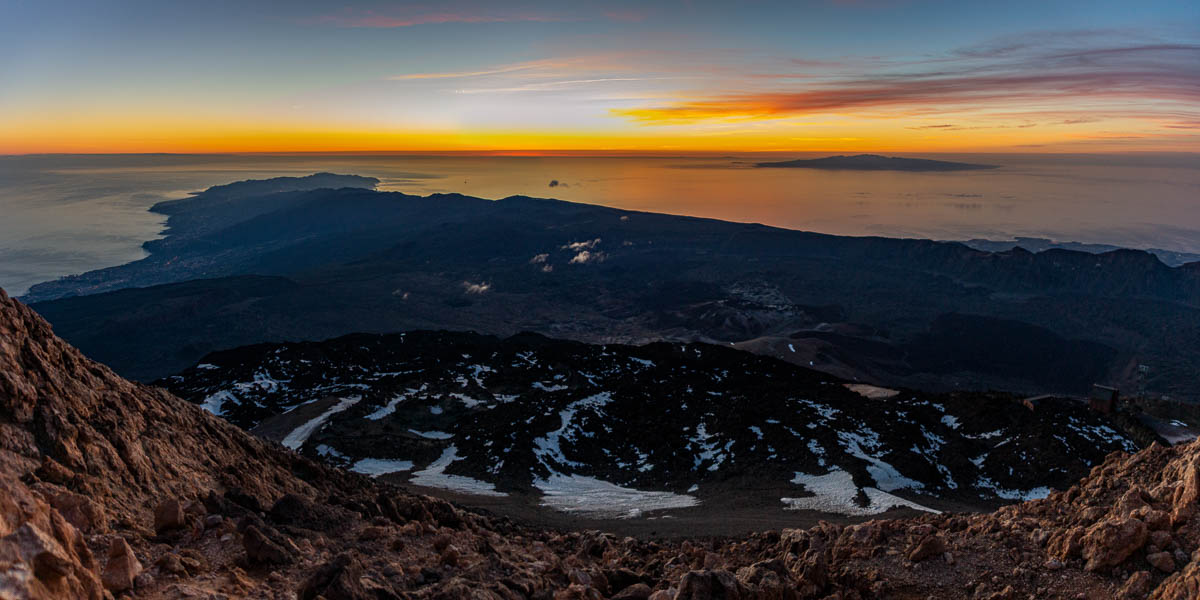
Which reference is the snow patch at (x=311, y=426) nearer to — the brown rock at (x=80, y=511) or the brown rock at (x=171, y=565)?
the brown rock at (x=80, y=511)

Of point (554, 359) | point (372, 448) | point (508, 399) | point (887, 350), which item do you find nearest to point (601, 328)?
point (887, 350)

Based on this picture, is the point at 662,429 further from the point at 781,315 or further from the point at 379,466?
the point at 781,315

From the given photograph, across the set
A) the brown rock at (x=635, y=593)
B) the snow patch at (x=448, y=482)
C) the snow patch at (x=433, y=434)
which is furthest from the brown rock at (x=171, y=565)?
the snow patch at (x=433, y=434)

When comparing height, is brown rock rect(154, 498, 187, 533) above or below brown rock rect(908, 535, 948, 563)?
above

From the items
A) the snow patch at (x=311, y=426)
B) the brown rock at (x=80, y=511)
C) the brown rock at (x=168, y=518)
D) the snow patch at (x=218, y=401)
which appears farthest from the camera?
the snow patch at (x=218, y=401)

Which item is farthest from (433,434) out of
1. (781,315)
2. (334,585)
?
(781,315)

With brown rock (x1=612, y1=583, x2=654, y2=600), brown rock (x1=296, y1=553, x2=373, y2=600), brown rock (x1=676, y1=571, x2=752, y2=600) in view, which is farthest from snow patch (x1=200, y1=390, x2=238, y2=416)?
brown rock (x1=676, y1=571, x2=752, y2=600)

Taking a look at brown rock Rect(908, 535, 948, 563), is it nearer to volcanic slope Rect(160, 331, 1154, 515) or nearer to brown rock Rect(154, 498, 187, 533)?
brown rock Rect(154, 498, 187, 533)

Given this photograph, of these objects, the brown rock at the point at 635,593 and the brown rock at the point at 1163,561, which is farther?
the brown rock at the point at 635,593
